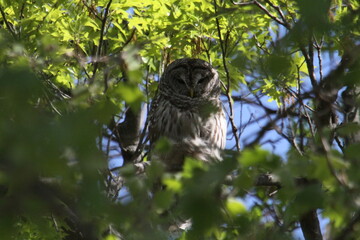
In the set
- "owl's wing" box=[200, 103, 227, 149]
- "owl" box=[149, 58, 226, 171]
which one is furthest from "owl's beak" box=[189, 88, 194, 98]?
"owl's wing" box=[200, 103, 227, 149]

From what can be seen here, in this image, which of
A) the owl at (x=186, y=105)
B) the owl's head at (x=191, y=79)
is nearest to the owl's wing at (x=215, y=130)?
the owl at (x=186, y=105)

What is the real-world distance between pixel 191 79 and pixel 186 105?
55cm

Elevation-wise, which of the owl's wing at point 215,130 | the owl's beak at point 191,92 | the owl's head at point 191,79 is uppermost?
the owl's head at point 191,79

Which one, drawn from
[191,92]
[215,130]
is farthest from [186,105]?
[215,130]

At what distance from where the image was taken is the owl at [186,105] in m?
7.07

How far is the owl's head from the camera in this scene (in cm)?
759

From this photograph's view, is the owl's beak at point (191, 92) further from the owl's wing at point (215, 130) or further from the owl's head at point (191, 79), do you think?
the owl's wing at point (215, 130)

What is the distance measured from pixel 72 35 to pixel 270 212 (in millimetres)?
3415

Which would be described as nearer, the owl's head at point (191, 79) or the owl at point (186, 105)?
the owl at point (186, 105)

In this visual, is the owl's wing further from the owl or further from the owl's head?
the owl's head

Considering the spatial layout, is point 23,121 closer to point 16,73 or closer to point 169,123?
point 16,73

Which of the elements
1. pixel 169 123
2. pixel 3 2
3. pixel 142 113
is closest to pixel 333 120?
pixel 169 123

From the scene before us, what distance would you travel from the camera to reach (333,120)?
5.20 metres

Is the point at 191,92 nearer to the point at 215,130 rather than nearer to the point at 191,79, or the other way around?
the point at 191,79
